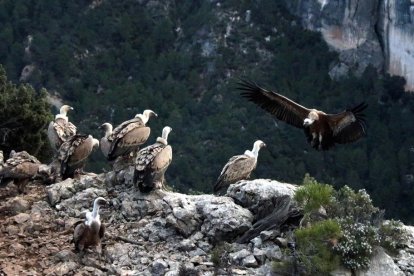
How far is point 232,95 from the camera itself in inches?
2734

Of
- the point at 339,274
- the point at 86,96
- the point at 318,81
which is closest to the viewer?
the point at 339,274

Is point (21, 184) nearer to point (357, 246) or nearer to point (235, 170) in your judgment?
point (235, 170)

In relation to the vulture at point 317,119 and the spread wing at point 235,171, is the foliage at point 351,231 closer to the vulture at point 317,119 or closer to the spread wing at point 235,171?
the spread wing at point 235,171

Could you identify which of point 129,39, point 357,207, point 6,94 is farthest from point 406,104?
point 357,207

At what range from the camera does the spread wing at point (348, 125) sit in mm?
16250

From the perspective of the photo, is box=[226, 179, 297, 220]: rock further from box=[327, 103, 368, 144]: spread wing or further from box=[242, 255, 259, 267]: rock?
box=[327, 103, 368, 144]: spread wing

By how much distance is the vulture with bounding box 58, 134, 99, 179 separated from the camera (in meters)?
15.5

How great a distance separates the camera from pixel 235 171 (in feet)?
51.2

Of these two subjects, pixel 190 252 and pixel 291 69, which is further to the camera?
pixel 291 69

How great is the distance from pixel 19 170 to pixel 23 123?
7.66m

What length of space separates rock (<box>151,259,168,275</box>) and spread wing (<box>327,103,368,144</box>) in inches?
202

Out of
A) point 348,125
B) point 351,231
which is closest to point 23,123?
point 348,125

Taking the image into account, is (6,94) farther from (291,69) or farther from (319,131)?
(291,69)

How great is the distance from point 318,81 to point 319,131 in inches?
2302
